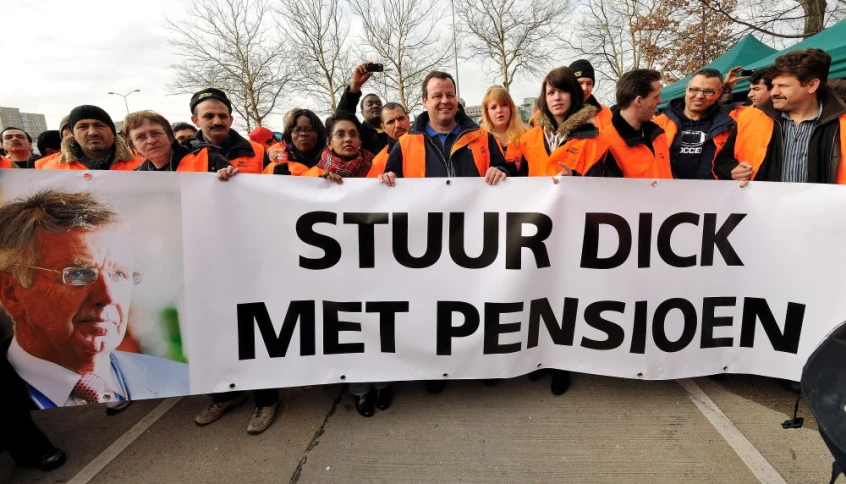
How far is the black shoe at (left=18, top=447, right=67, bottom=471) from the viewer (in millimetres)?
2268

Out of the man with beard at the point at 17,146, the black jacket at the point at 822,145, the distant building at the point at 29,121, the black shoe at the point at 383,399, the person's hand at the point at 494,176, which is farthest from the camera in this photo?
the distant building at the point at 29,121

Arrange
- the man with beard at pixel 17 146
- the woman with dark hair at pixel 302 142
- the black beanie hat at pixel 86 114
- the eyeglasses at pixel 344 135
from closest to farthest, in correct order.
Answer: the black beanie hat at pixel 86 114 < the eyeglasses at pixel 344 135 < the woman with dark hair at pixel 302 142 < the man with beard at pixel 17 146

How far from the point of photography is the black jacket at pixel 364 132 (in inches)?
152

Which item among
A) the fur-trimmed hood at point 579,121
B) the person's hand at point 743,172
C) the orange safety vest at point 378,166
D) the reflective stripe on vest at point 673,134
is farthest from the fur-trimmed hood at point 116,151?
the person's hand at point 743,172

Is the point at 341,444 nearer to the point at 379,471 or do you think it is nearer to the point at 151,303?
the point at 379,471

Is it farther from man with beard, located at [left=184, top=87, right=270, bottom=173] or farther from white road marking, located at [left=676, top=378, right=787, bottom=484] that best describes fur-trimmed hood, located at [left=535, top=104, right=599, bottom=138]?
man with beard, located at [left=184, top=87, right=270, bottom=173]

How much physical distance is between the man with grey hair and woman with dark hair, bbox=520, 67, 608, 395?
7.86ft

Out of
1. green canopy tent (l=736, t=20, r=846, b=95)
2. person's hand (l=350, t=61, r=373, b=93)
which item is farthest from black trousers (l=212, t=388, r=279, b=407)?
green canopy tent (l=736, t=20, r=846, b=95)

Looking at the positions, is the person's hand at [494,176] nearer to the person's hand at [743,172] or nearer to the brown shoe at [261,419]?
the person's hand at [743,172]

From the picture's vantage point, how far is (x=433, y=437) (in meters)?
2.40

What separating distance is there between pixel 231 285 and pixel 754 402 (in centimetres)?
315

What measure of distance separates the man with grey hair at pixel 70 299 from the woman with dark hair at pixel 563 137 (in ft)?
7.86

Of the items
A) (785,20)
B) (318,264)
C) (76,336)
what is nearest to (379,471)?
(318,264)

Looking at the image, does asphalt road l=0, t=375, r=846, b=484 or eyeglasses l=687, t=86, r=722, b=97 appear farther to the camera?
eyeglasses l=687, t=86, r=722, b=97
